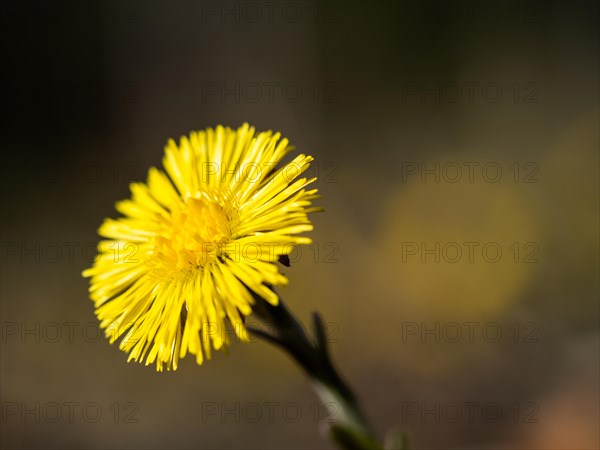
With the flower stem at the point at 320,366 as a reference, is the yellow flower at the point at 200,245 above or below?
above

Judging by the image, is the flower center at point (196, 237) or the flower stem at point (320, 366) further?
the flower center at point (196, 237)

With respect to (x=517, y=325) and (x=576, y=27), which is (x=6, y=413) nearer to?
(x=517, y=325)

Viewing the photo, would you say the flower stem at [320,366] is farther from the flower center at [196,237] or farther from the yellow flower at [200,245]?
the flower center at [196,237]

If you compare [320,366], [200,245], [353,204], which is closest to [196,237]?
[200,245]

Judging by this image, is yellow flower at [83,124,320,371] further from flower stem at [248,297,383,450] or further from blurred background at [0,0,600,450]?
blurred background at [0,0,600,450]

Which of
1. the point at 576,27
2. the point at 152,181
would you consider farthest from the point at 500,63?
the point at 152,181

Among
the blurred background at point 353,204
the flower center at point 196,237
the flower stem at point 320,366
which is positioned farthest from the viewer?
the blurred background at point 353,204


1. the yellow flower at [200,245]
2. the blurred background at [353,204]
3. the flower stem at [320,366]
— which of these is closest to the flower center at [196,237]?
the yellow flower at [200,245]
